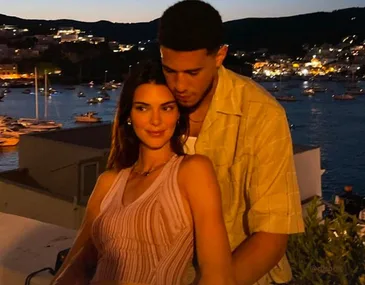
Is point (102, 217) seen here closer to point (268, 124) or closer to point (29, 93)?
point (268, 124)

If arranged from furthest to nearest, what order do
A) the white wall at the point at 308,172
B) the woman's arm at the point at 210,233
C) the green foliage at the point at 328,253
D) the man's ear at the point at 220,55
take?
the white wall at the point at 308,172 < the green foliage at the point at 328,253 < the man's ear at the point at 220,55 < the woman's arm at the point at 210,233

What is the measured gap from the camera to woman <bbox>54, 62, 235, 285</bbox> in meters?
1.24

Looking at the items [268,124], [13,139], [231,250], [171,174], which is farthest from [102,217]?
[13,139]

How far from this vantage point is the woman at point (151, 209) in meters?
1.24

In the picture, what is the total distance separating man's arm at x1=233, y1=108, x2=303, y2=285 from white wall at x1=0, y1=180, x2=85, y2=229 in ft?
19.3

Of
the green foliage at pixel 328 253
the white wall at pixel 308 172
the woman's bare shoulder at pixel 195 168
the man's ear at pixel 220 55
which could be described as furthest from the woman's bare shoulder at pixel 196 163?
the white wall at pixel 308 172

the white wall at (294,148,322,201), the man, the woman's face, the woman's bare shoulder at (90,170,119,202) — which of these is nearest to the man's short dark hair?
the man

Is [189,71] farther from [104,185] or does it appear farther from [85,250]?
[85,250]

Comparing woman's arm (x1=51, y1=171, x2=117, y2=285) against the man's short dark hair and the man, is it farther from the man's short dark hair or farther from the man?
the man's short dark hair

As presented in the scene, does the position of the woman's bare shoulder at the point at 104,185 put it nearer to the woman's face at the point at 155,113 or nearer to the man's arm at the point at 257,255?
the woman's face at the point at 155,113

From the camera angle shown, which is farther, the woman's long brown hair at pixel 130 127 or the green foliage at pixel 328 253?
the green foliage at pixel 328 253

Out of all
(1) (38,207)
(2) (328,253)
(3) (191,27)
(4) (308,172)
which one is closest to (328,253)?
(2) (328,253)

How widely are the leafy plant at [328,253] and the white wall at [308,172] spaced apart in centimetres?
458

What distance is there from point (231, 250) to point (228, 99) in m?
0.33
